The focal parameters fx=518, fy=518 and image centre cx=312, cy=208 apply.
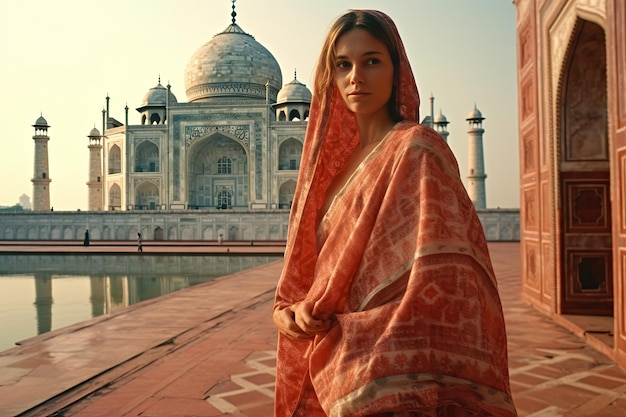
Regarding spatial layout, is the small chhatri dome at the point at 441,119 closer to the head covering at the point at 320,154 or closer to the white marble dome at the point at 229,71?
the white marble dome at the point at 229,71

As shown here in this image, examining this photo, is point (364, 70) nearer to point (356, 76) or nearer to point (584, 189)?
point (356, 76)

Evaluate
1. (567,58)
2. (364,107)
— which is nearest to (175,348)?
(364,107)

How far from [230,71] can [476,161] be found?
1175cm

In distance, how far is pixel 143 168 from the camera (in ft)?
72.4

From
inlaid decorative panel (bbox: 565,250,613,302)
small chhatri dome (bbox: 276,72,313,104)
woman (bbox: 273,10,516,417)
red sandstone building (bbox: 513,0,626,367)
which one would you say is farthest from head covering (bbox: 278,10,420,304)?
small chhatri dome (bbox: 276,72,313,104)

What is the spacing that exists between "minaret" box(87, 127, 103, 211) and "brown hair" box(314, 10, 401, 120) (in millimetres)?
25785

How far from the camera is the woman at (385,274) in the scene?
28.4 inches

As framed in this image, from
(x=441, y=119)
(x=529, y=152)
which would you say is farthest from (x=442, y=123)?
(x=529, y=152)

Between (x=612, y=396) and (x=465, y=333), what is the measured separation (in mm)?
2073

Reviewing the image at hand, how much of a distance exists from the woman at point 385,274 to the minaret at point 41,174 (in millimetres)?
24346

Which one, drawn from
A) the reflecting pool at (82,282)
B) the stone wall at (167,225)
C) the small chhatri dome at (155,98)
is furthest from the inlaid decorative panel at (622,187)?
the small chhatri dome at (155,98)

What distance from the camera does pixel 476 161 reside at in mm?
23078

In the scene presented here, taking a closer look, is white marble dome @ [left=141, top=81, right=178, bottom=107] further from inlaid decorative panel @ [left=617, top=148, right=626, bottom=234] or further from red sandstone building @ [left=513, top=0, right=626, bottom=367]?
inlaid decorative panel @ [left=617, top=148, right=626, bottom=234]

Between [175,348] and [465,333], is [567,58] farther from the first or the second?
[465,333]
